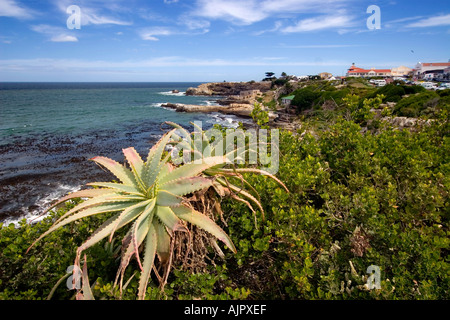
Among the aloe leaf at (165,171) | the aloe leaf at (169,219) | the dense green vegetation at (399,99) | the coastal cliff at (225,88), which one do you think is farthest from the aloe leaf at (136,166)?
the coastal cliff at (225,88)

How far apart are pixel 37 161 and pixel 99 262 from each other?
2478 cm

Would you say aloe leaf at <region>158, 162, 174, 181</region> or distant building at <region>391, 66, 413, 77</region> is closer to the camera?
aloe leaf at <region>158, 162, 174, 181</region>

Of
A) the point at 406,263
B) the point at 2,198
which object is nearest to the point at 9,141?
the point at 2,198

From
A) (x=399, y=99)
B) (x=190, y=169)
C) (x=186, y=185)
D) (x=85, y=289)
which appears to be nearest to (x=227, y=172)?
(x=190, y=169)

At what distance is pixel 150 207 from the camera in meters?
1.97

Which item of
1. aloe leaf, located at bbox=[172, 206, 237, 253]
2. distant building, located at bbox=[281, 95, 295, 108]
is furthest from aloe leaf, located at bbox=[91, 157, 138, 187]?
distant building, located at bbox=[281, 95, 295, 108]

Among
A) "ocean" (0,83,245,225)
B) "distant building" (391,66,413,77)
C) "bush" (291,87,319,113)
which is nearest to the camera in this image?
"ocean" (0,83,245,225)

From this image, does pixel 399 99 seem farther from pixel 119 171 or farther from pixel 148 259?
pixel 148 259

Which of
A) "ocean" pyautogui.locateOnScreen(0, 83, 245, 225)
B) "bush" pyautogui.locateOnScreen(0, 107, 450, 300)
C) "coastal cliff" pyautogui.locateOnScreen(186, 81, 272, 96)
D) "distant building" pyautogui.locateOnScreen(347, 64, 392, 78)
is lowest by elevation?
"ocean" pyautogui.locateOnScreen(0, 83, 245, 225)

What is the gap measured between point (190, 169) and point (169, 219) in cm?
48

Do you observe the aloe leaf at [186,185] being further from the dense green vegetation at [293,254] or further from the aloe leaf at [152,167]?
the dense green vegetation at [293,254]

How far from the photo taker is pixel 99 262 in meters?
2.01

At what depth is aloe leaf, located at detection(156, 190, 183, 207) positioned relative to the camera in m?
1.91

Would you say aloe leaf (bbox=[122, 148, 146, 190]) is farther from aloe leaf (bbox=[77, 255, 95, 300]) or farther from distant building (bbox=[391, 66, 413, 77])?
distant building (bbox=[391, 66, 413, 77])
